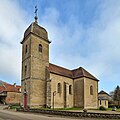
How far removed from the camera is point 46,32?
34875 millimetres

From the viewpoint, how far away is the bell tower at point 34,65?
29562 millimetres

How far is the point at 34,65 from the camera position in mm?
30688

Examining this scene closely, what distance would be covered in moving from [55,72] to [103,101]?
26.7 m

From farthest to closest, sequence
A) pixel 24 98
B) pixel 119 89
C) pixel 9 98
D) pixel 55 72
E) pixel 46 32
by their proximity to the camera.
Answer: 1. pixel 119 89
2. pixel 9 98
3. pixel 46 32
4. pixel 55 72
5. pixel 24 98

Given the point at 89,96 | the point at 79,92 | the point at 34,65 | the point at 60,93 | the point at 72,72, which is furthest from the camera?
the point at 72,72

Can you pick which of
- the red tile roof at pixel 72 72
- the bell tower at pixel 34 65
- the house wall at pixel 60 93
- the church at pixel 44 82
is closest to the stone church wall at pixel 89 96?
the church at pixel 44 82

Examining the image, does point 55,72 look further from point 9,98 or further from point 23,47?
point 9,98

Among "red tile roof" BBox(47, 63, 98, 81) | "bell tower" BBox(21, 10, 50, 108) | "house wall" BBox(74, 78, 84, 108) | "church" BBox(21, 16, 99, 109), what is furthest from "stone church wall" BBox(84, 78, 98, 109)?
"bell tower" BBox(21, 10, 50, 108)

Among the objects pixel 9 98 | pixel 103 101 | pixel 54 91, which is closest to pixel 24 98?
pixel 54 91

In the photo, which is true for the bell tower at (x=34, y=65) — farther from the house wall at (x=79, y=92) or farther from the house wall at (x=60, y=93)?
the house wall at (x=79, y=92)

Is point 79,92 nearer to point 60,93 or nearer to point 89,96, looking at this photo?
point 89,96

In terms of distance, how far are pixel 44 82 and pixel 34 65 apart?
12.3 ft

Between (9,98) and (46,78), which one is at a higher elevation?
(46,78)

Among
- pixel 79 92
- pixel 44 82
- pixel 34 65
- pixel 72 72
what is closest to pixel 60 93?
pixel 44 82
